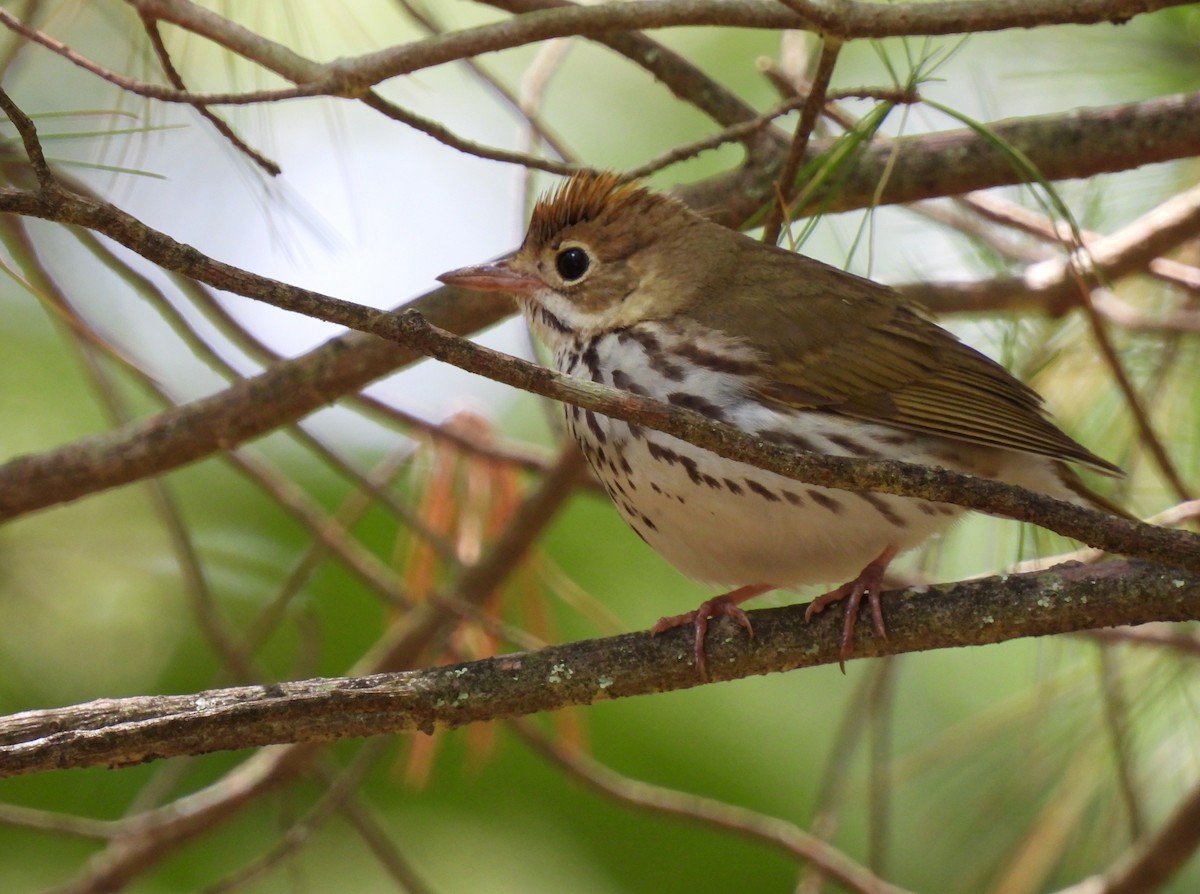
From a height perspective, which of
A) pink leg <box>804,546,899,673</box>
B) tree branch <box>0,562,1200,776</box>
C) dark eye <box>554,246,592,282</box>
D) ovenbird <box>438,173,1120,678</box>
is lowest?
tree branch <box>0,562,1200,776</box>

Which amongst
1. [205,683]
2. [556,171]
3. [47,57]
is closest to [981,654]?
[205,683]

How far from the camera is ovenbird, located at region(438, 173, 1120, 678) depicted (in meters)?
2.84

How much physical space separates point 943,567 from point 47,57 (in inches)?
129

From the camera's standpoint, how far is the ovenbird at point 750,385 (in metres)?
2.84

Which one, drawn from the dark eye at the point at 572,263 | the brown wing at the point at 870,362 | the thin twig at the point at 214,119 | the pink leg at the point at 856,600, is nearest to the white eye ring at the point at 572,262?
the dark eye at the point at 572,263

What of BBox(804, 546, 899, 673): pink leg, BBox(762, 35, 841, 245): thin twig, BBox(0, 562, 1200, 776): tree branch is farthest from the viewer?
BBox(762, 35, 841, 245): thin twig

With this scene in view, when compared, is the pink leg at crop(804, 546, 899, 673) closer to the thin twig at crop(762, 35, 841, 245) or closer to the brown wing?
the brown wing

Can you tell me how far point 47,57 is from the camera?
4.50 meters

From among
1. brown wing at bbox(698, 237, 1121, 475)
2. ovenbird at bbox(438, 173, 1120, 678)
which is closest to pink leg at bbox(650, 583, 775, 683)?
ovenbird at bbox(438, 173, 1120, 678)

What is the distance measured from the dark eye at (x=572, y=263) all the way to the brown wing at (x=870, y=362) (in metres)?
0.33

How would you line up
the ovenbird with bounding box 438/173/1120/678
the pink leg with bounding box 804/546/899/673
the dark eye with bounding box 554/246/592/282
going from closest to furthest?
1. the pink leg with bounding box 804/546/899/673
2. the ovenbird with bounding box 438/173/1120/678
3. the dark eye with bounding box 554/246/592/282

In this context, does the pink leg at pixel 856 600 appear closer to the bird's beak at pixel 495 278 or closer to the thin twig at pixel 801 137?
the thin twig at pixel 801 137

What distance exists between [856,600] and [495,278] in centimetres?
112

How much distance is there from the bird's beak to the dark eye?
86 millimetres
